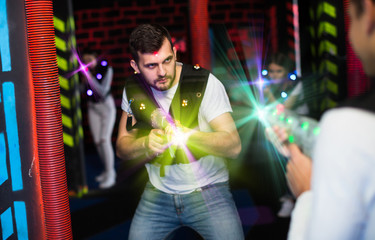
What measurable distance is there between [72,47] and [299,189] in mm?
4722

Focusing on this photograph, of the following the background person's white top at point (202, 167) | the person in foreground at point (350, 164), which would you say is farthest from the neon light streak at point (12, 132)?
the person in foreground at point (350, 164)

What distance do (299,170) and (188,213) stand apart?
1.10 metres

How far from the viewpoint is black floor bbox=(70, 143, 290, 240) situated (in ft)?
13.7

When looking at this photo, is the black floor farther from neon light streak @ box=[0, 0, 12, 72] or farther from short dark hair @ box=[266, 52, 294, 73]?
neon light streak @ box=[0, 0, 12, 72]

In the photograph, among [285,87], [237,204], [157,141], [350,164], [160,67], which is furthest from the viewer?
[237,204]

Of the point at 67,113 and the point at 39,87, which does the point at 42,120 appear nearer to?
the point at 39,87

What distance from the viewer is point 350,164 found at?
0.92 m

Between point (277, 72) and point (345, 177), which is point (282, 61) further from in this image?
point (345, 177)

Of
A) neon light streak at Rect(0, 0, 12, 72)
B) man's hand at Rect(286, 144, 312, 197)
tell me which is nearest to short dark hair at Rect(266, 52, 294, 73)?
neon light streak at Rect(0, 0, 12, 72)

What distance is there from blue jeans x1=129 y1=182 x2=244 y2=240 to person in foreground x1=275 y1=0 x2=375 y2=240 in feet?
3.93

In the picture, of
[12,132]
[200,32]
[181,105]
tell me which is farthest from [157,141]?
[200,32]

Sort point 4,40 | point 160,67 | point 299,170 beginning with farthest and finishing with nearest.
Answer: point 160,67 → point 4,40 → point 299,170

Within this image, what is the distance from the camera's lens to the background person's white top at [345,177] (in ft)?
3.03

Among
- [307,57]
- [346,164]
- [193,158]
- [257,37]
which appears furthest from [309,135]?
[257,37]
